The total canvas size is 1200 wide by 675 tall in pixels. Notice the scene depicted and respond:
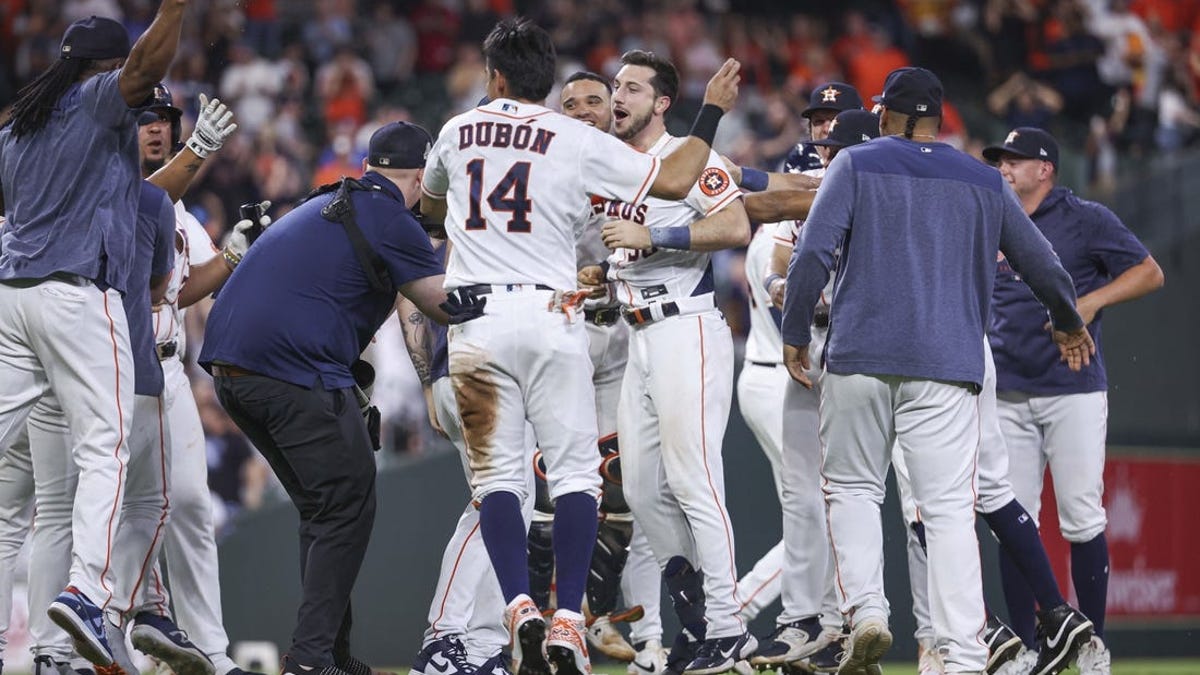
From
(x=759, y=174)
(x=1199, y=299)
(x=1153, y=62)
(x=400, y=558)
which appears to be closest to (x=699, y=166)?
(x=759, y=174)

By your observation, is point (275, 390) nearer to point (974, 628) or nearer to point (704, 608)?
point (704, 608)

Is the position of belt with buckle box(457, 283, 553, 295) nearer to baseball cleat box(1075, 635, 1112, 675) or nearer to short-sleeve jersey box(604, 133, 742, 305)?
short-sleeve jersey box(604, 133, 742, 305)

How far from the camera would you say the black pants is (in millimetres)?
6746

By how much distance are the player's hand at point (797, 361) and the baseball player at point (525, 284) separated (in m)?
1.05

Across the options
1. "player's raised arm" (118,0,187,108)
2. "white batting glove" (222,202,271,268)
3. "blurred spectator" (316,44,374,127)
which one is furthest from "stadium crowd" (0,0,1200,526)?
"player's raised arm" (118,0,187,108)

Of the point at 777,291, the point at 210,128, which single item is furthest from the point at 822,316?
the point at 210,128

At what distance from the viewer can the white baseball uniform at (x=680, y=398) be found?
7465 millimetres

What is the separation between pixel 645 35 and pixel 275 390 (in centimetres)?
1157

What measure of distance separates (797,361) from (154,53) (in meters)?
3.04

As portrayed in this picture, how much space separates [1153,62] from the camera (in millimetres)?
16250

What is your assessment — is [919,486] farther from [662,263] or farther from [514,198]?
[514,198]

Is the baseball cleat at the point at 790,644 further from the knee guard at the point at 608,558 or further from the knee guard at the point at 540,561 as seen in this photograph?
the knee guard at the point at 540,561

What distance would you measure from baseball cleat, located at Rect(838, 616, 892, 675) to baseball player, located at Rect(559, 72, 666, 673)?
152 centimetres

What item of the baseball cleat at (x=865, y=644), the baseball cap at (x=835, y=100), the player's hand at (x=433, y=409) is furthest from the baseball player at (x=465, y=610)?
the baseball cap at (x=835, y=100)
